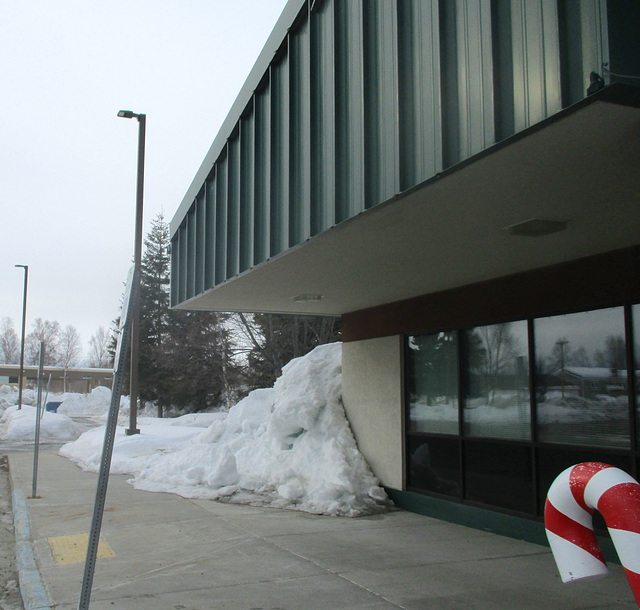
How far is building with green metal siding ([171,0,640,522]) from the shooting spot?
398 cm

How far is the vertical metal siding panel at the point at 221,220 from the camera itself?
30.9ft

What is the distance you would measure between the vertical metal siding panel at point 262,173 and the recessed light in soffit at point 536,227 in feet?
9.13

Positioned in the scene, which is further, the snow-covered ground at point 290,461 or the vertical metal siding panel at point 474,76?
the snow-covered ground at point 290,461

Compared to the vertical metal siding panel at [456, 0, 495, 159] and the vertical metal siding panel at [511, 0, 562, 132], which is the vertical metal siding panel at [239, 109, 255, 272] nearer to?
the vertical metal siding panel at [456, 0, 495, 159]

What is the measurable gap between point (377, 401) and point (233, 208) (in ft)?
12.6

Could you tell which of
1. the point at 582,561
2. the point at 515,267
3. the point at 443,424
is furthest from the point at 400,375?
the point at 582,561

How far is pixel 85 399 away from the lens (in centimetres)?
5528

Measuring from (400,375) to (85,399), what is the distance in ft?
162

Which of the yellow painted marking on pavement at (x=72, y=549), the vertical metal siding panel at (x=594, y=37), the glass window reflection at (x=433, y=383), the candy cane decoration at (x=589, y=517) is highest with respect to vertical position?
the vertical metal siding panel at (x=594, y=37)

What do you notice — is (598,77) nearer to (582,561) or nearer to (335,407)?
(582,561)

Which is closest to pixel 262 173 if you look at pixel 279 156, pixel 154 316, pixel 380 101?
pixel 279 156

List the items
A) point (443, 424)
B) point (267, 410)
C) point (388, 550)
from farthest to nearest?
point (267, 410) < point (443, 424) < point (388, 550)

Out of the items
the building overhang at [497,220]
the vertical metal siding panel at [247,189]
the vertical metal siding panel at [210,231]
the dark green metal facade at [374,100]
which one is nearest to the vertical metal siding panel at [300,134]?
the dark green metal facade at [374,100]

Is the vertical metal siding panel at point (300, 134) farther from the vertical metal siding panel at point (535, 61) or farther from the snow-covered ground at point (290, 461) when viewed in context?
the snow-covered ground at point (290, 461)
